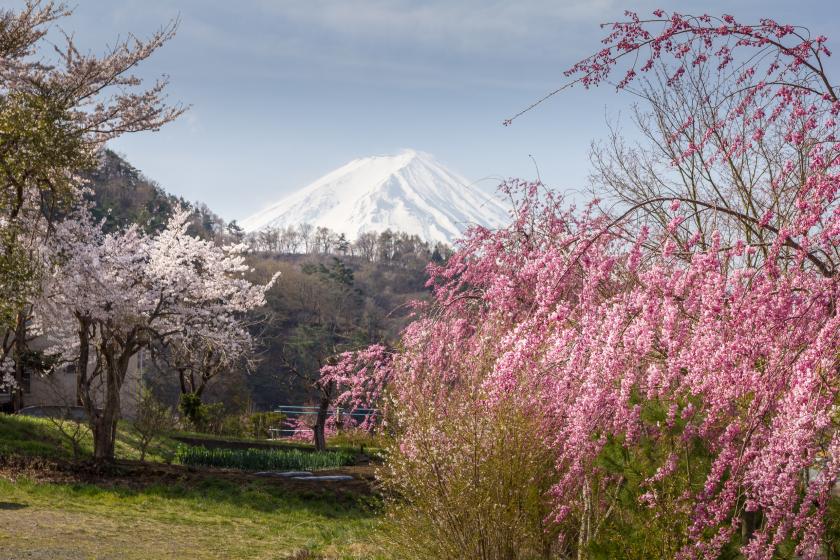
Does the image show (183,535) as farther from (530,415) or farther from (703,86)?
(703,86)

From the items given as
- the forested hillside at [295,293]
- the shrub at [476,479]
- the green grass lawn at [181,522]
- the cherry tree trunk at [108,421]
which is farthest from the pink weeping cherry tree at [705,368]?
the forested hillside at [295,293]

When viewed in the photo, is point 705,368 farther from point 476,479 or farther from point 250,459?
point 250,459

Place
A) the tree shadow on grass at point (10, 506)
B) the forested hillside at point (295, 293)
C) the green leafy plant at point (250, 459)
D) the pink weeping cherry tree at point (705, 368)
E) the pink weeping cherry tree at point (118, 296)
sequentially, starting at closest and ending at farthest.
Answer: the pink weeping cherry tree at point (705, 368), the tree shadow on grass at point (10, 506), the pink weeping cherry tree at point (118, 296), the green leafy plant at point (250, 459), the forested hillside at point (295, 293)

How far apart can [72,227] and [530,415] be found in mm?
13034

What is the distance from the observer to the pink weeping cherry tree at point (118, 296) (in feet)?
51.6

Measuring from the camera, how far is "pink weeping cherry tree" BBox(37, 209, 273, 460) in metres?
15.7

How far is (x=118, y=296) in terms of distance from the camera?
16094 millimetres

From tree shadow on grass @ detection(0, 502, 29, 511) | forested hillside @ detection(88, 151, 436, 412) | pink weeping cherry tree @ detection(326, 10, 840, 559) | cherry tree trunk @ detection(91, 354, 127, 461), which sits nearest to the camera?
pink weeping cherry tree @ detection(326, 10, 840, 559)

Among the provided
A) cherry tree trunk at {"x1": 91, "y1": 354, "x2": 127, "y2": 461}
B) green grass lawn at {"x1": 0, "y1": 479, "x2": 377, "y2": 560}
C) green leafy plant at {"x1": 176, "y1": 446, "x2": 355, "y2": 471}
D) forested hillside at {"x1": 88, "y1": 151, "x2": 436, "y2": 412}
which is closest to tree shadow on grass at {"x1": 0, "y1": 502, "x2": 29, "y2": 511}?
green grass lawn at {"x1": 0, "y1": 479, "x2": 377, "y2": 560}

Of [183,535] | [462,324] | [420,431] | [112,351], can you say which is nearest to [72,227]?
[112,351]

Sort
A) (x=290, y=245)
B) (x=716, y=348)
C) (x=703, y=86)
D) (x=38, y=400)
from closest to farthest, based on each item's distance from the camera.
Answer: (x=716, y=348), (x=703, y=86), (x=38, y=400), (x=290, y=245)

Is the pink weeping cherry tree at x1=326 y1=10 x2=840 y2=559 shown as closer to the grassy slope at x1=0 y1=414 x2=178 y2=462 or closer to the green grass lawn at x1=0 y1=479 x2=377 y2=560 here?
the green grass lawn at x1=0 y1=479 x2=377 y2=560

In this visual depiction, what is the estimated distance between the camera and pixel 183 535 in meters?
10.6

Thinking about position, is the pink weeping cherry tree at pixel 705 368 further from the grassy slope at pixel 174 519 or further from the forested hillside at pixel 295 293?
the forested hillside at pixel 295 293
